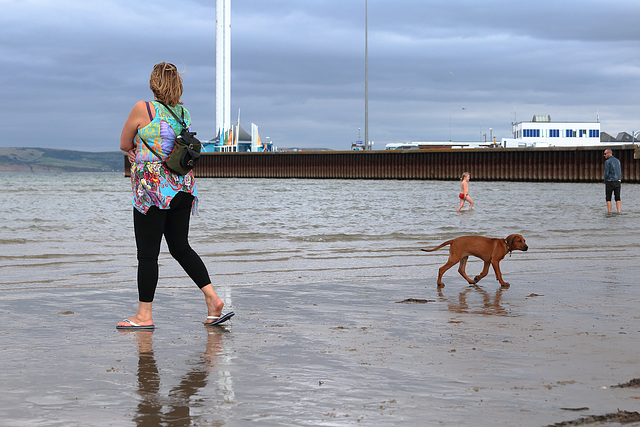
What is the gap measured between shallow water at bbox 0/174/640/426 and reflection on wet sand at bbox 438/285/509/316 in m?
0.02

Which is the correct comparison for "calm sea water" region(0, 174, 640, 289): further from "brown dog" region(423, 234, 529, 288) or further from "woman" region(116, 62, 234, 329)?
"woman" region(116, 62, 234, 329)

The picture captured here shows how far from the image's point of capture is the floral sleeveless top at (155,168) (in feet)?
17.2

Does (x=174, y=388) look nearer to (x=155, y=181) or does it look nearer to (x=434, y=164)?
(x=155, y=181)

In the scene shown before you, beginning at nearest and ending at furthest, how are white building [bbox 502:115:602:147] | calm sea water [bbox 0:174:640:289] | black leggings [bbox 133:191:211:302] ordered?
black leggings [bbox 133:191:211:302]
calm sea water [bbox 0:174:640:289]
white building [bbox 502:115:602:147]

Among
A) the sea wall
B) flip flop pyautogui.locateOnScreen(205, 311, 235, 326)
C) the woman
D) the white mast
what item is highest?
the white mast

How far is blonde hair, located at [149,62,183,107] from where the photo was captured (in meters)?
5.29

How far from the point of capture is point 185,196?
17.7 ft

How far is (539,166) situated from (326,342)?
52.8 metres

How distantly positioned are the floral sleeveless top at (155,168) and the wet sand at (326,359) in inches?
33.9

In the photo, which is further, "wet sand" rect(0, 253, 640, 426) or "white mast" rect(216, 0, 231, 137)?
"white mast" rect(216, 0, 231, 137)

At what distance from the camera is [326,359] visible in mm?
4352

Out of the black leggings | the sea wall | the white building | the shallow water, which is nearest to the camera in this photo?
the shallow water

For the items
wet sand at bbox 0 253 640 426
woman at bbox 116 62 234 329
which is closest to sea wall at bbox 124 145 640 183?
wet sand at bbox 0 253 640 426

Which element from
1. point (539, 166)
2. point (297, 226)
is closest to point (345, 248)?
point (297, 226)
